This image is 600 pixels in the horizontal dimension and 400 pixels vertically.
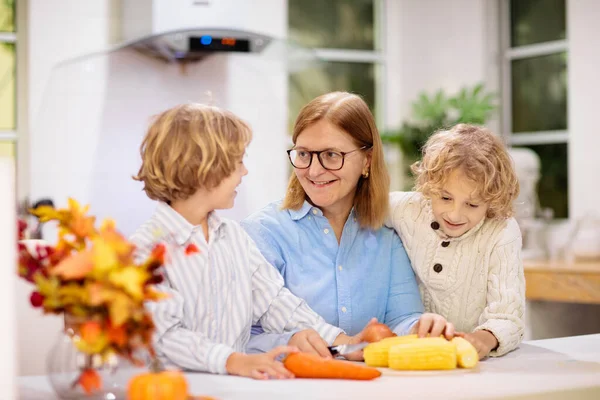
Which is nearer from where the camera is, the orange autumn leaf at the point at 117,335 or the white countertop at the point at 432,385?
the orange autumn leaf at the point at 117,335

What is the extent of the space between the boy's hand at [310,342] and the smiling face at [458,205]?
45 cm

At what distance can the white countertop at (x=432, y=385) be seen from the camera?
4.00 feet

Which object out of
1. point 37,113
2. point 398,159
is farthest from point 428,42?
point 37,113

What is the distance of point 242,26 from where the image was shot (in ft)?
13.3

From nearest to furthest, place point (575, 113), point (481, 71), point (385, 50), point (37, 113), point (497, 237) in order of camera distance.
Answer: point (497, 237) < point (37, 113) < point (575, 113) < point (481, 71) < point (385, 50)

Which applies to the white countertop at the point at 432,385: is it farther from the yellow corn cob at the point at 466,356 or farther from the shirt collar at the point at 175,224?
the shirt collar at the point at 175,224

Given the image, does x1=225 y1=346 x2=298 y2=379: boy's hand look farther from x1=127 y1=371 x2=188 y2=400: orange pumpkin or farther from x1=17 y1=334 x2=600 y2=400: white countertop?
x1=127 y1=371 x2=188 y2=400: orange pumpkin

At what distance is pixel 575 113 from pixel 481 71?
682 millimetres

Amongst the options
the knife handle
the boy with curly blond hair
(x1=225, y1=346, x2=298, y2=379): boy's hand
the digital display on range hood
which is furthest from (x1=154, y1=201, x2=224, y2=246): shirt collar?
the digital display on range hood

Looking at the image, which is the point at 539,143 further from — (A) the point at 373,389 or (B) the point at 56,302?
(B) the point at 56,302

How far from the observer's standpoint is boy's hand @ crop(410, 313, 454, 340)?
1.59m

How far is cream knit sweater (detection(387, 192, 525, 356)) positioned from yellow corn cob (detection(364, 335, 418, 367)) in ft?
1.13

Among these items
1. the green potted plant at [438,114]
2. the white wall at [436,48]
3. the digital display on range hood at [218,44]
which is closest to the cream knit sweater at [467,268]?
the digital display on range hood at [218,44]

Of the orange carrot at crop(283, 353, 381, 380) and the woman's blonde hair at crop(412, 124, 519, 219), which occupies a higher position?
Answer: the woman's blonde hair at crop(412, 124, 519, 219)
